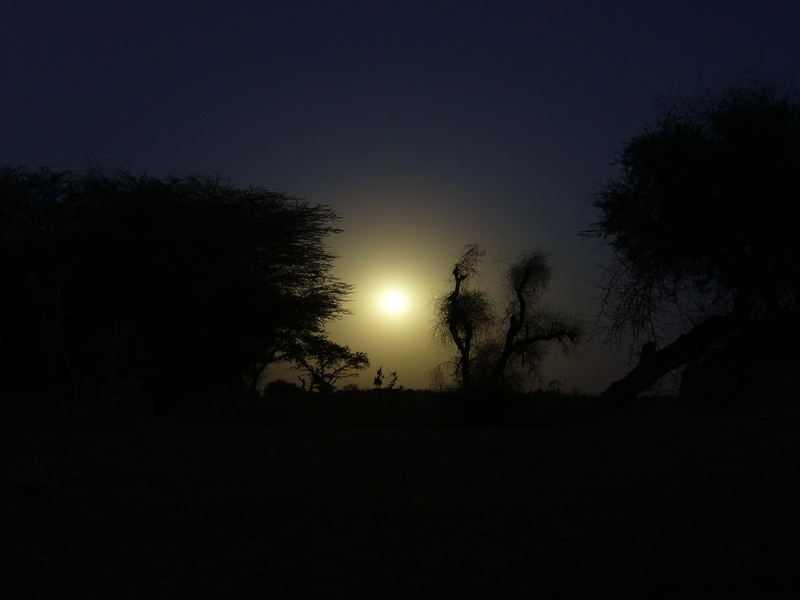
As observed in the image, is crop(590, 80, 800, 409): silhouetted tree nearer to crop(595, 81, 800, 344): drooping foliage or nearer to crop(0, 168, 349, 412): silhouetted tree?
crop(595, 81, 800, 344): drooping foliage

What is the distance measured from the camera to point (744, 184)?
45.3ft

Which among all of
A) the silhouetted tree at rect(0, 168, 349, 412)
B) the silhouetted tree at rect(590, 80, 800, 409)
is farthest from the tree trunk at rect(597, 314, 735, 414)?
the silhouetted tree at rect(0, 168, 349, 412)

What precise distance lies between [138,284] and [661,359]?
10.6 m

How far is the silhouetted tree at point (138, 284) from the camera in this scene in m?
15.3

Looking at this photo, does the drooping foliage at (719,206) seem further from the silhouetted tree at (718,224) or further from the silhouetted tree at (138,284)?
the silhouetted tree at (138,284)

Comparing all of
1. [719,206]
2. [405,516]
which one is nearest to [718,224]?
[719,206]

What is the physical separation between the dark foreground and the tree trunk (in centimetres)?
539

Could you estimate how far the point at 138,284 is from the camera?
51.3 ft

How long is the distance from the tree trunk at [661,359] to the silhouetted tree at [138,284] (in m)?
8.25

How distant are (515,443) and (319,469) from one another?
254 cm

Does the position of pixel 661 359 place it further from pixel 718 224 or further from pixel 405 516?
pixel 405 516

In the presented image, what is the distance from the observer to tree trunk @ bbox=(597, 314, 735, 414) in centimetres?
1401

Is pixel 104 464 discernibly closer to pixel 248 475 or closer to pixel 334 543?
pixel 248 475

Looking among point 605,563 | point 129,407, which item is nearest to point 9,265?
point 129,407
